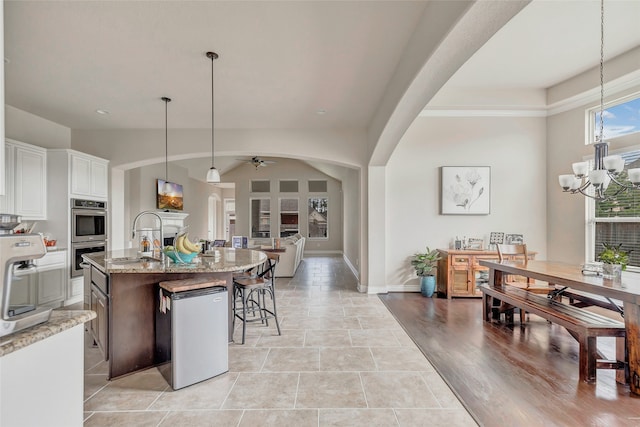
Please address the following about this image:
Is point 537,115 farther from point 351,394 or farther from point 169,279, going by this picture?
point 169,279

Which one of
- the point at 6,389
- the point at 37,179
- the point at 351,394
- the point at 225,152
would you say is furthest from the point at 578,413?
the point at 37,179

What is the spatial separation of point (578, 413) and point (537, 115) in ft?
15.8

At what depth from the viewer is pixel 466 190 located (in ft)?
17.1

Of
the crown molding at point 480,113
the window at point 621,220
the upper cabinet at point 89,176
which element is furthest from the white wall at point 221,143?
the window at point 621,220

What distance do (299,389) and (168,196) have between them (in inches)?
283

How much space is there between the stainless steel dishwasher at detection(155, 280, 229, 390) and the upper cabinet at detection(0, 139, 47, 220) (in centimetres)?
308

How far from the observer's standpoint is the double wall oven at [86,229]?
444cm

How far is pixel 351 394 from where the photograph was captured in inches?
87.7

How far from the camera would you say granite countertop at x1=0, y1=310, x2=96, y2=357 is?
973 millimetres

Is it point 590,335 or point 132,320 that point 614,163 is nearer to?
point 590,335

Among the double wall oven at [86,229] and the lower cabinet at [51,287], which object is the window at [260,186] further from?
the lower cabinet at [51,287]

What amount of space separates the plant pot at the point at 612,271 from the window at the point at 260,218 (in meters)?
9.88

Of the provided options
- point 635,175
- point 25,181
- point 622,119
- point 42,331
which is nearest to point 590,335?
point 635,175

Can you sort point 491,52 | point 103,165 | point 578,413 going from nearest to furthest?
1. point 578,413
2. point 491,52
3. point 103,165
